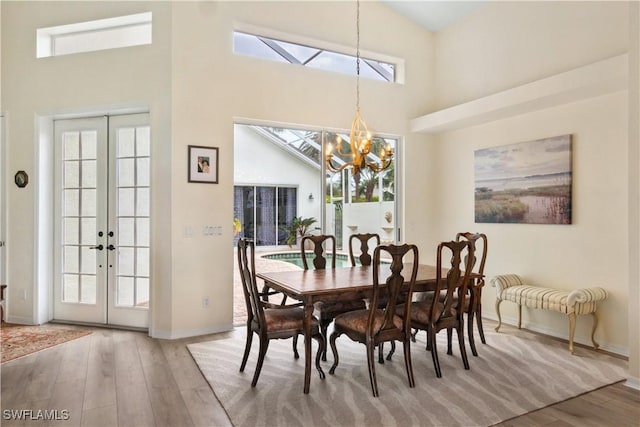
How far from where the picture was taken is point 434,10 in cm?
541

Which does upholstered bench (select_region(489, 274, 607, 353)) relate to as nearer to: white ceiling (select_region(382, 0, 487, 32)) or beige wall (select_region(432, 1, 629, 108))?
beige wall (select_region(432, 1, 629, 108))

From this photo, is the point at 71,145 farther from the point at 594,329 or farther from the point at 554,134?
the point at 594,329

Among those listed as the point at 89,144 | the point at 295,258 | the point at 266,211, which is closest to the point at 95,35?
the point at 89,144

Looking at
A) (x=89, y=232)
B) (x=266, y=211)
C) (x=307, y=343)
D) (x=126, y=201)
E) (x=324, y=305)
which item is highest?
(x=126, y=201)

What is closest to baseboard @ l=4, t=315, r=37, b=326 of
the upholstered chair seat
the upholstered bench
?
the upholstered chair seat

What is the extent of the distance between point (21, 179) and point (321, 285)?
388 cm

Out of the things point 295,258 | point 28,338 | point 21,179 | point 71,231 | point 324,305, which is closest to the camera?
point 324,305

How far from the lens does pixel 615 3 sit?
3785 mm

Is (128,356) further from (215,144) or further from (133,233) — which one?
(215,144)

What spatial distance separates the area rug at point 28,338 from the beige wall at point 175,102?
0.24 meters

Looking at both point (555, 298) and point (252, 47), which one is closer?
point (555, 298)

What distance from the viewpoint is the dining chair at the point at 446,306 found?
122 inches

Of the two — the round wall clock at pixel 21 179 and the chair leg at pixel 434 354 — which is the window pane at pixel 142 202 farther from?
the chair leg at pixel 434 354

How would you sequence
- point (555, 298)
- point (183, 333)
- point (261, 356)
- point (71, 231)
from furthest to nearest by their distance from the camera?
1. point (71, 231)
2. point (183, 333)
3. point (555, 298)
4. point (261, 356)
